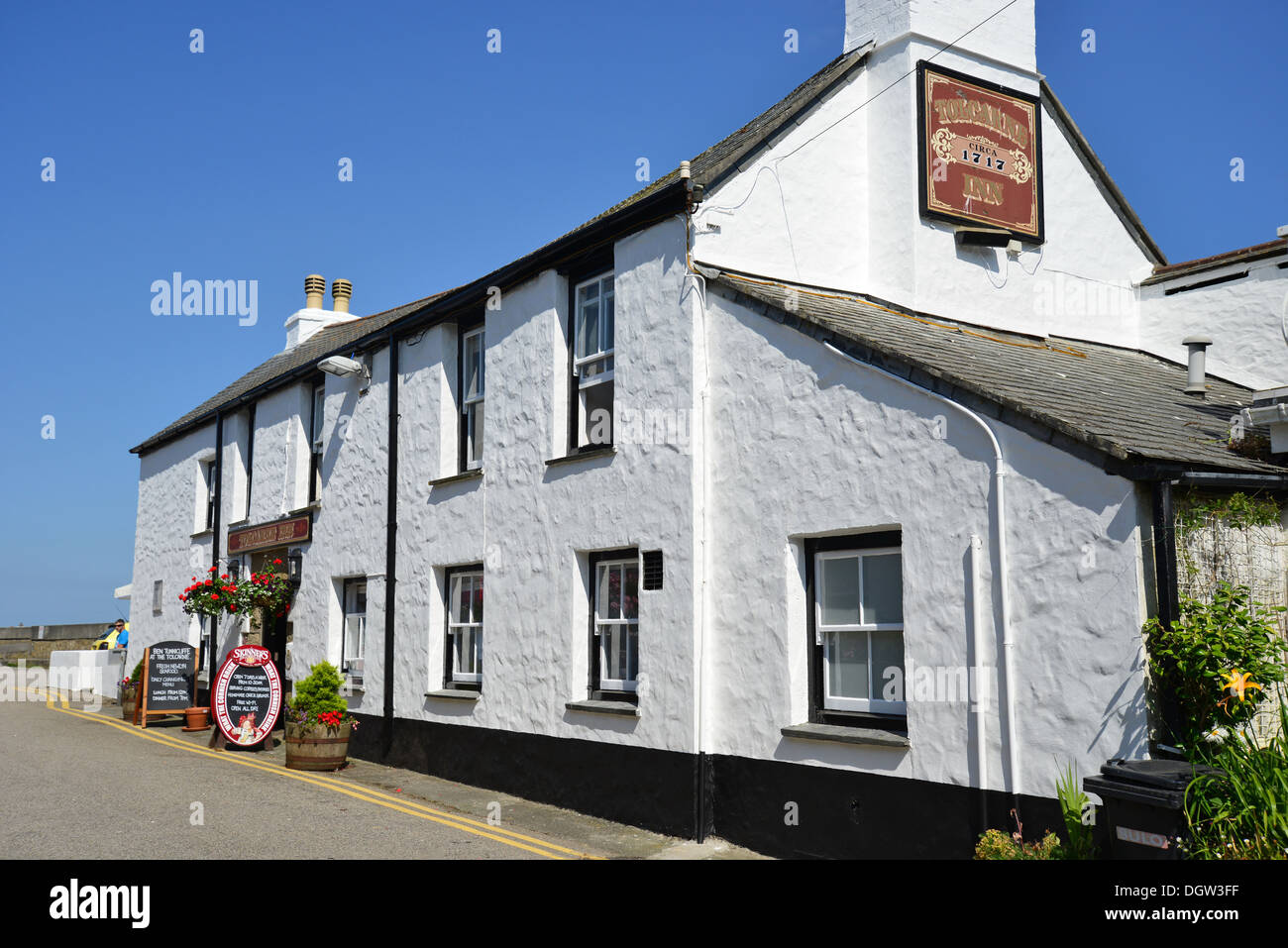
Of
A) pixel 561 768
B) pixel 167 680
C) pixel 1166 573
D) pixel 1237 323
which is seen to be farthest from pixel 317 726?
pixel 1237 323

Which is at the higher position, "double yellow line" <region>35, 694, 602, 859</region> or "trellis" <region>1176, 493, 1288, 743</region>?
"trellis" <region>1176, 493, 1288, 743</region>

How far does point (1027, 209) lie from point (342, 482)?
10.5 m

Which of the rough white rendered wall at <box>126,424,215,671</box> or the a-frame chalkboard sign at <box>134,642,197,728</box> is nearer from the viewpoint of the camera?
the a-frame chalkboard sign at <box>134,642,197,728</box>

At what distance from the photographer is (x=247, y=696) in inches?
629

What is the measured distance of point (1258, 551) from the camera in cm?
729

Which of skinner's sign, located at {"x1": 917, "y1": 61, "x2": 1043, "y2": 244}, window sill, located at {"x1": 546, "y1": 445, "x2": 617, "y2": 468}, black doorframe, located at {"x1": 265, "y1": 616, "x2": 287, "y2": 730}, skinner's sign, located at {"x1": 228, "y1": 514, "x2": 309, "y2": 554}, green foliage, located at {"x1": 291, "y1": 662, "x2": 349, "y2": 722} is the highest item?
skinner's sign, located at {"x1": 917, "y1": 61, "x2": 1043, "y2": 244}

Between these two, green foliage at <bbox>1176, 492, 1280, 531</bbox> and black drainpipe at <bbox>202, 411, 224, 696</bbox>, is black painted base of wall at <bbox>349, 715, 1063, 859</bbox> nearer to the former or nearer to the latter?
green foliage at <bbox>1176, 492, 1280, 531</bbox>

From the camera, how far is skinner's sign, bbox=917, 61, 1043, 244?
12.0 metres

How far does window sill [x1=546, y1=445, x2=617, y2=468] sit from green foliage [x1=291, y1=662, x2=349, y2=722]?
15.3 ft

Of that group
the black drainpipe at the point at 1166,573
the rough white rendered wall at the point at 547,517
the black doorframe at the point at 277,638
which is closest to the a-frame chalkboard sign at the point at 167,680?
the black doorframe at the point at 277,638

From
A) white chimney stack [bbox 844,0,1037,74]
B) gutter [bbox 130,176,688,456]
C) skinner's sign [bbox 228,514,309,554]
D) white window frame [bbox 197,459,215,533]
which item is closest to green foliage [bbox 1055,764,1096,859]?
gutter [bbox 130,176,688,456]

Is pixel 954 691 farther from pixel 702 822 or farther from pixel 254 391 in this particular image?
pixel 254 391

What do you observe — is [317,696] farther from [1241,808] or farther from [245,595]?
[1241,808]
